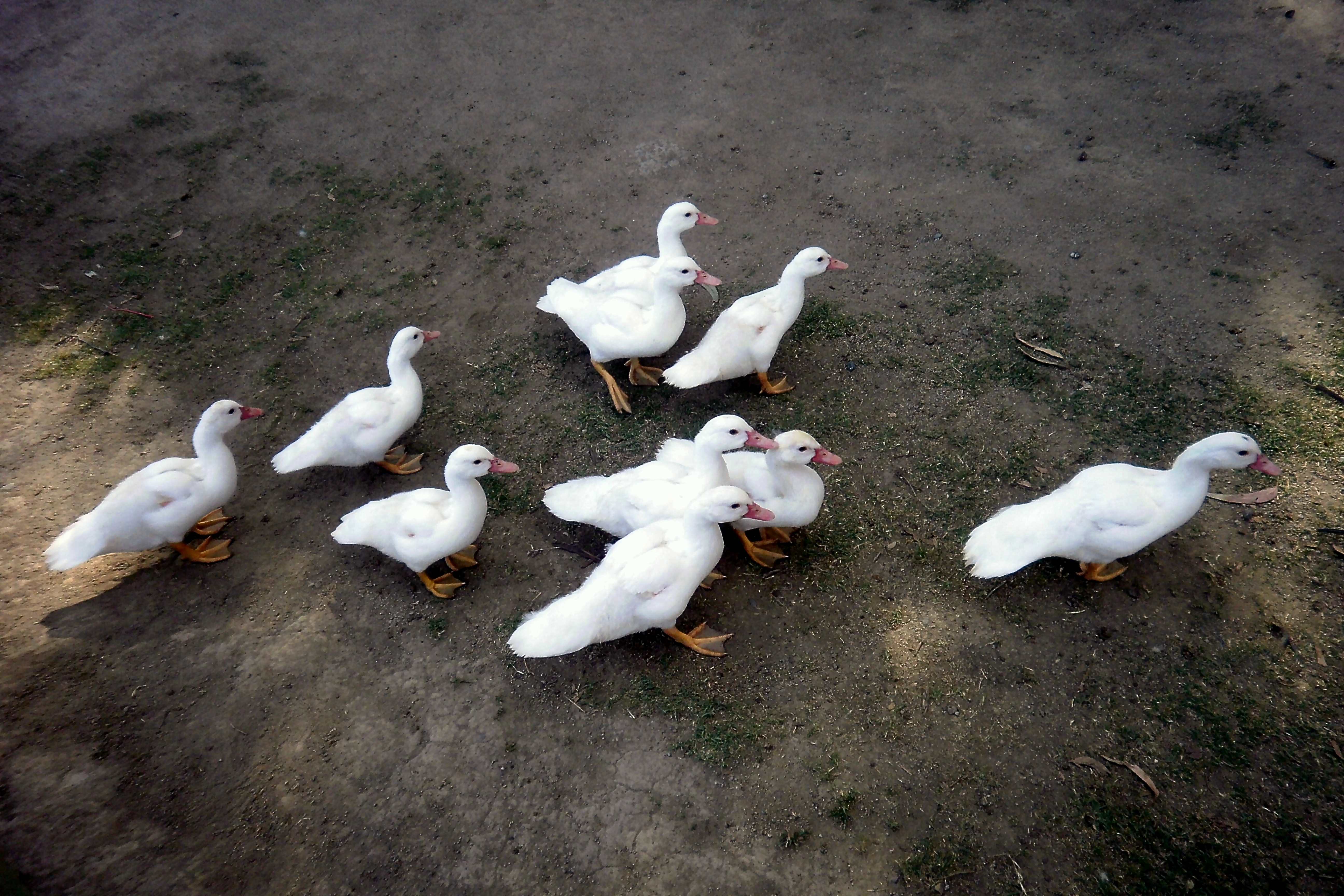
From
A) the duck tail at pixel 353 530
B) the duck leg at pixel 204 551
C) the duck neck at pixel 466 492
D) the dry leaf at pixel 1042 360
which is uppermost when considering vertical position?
the duck neck at pixel 466 492

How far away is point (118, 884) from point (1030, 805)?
4.04 metres

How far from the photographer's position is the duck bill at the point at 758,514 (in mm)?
3658

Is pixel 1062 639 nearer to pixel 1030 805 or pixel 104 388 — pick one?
pixel 1030 805

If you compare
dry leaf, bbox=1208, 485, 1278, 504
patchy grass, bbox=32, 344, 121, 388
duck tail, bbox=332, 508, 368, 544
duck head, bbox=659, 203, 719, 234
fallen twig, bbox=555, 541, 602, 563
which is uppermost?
duck head, bbox=659, 203, 719, 234

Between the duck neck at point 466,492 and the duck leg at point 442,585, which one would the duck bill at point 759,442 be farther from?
the duck leg at point 442,585

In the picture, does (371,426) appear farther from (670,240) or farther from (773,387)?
(773,387)

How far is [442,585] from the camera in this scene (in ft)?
13.6

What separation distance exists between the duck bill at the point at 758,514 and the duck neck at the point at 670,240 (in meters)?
2.29

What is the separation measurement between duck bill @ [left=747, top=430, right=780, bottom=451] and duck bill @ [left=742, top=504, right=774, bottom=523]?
335 mm

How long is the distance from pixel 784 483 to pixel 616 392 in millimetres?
1558

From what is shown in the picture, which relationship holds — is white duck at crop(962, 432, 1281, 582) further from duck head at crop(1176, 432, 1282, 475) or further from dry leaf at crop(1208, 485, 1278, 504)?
dry leaf at crop(1208, 485, 1278, 504)

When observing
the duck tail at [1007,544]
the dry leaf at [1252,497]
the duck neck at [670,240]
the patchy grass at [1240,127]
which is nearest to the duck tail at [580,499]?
the duck neck at [670,240]

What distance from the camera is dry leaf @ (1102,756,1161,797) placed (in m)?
3.24

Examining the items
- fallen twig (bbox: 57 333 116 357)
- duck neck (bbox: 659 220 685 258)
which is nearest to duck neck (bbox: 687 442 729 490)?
duck neck (bbox: 659 220 685 258)
